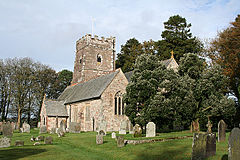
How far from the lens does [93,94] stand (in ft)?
98.2

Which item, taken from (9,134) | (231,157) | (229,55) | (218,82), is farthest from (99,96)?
(231,157)

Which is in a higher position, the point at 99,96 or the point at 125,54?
the point at 125,54

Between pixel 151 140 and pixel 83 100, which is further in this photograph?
pixel 83 100

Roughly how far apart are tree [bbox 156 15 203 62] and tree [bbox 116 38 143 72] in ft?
17.3

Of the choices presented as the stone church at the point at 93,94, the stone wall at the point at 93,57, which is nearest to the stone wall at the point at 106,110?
the stone church at the point at 93,94

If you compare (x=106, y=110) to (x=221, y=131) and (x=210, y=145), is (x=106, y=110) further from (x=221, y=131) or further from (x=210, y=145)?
(x=210, y=145)

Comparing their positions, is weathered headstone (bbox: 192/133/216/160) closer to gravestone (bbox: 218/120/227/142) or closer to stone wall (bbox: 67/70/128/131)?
gravestone (bbox: 218/120/227/142)

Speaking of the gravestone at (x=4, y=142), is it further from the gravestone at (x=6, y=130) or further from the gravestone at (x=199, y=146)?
the gravestone at (x=199, y=146)

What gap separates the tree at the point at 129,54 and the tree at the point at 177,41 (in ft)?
17.3

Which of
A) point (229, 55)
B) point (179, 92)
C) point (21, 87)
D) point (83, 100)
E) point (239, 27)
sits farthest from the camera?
point (21, 87)

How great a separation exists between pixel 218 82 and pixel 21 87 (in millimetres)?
34853

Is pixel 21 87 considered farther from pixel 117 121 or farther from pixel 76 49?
pixel 117 121

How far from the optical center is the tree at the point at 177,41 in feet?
138

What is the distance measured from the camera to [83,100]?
105 feet
